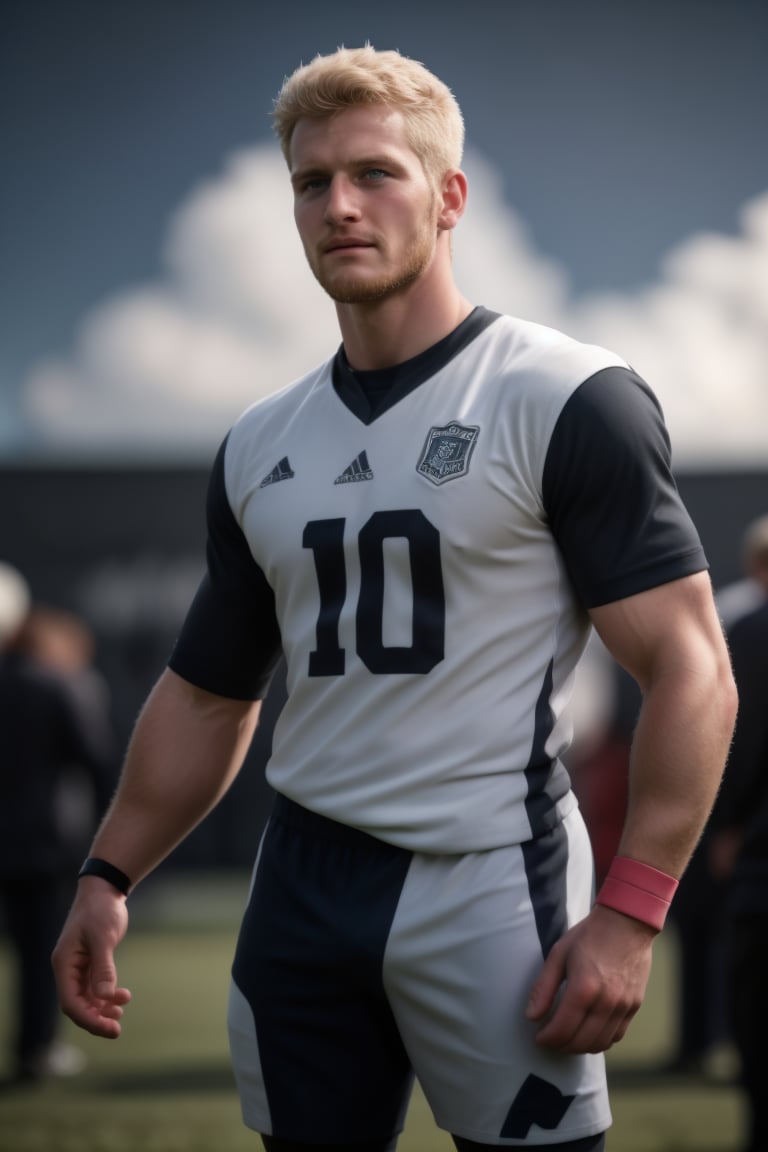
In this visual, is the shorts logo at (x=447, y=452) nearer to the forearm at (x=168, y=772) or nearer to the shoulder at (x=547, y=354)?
the shoulder at (x=547, y=354)

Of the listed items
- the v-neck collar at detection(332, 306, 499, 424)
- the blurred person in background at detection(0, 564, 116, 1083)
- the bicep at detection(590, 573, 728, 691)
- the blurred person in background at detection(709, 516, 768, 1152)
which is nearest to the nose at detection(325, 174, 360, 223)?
the v-neck collar at detection(332, 306, 499, 424)

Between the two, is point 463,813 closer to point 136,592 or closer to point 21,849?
point 21,849

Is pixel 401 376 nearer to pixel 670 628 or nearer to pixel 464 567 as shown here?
pixel 464 567

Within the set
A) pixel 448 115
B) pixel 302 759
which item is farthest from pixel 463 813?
pixel 448 115

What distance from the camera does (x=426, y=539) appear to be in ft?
6.79

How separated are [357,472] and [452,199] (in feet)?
1.52

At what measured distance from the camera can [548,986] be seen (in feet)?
6.39

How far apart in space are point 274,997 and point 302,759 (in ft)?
1.17

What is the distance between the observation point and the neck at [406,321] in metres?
2.25

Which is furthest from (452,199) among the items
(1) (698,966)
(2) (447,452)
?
(1) (698,966)

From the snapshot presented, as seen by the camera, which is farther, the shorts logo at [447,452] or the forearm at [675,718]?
the shorts logo at [447,452]

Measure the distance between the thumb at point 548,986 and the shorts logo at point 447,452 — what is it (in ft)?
2.23

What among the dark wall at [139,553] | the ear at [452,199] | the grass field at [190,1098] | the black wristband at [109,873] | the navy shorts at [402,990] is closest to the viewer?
the navy shorts at [402,990]

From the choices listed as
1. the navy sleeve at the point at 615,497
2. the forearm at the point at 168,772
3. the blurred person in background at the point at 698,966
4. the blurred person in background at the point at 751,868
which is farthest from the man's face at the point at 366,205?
the blurred person in background at the point at 698,966
